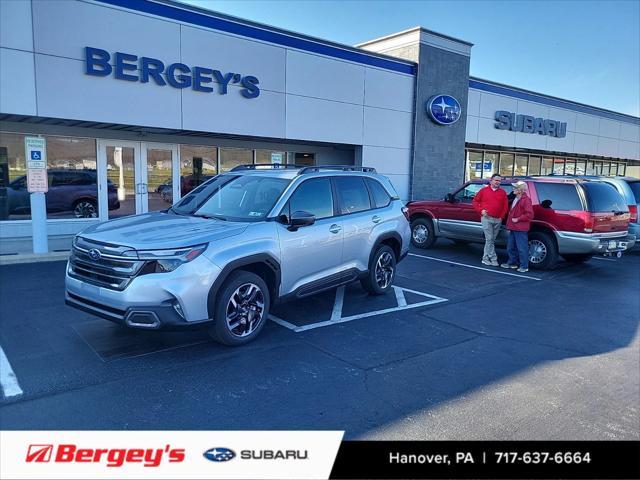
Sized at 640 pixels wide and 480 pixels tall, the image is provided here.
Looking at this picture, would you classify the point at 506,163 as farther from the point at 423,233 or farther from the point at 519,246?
the point at 519,246

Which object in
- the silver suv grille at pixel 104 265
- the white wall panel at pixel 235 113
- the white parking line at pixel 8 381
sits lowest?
the white parking line at pixel 8 381

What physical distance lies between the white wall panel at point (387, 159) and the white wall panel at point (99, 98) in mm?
6734

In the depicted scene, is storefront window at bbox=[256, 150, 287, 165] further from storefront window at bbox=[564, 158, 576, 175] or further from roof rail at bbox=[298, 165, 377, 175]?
storefront window at bbox=[564, 158, 576, 175]

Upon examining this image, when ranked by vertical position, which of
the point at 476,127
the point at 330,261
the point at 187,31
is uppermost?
the point at 187,31

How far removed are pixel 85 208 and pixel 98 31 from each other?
4400 mm

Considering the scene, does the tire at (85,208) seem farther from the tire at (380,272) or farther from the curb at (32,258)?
the tire at (380,272)

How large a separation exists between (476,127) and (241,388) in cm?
1813

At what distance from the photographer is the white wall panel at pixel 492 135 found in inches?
784

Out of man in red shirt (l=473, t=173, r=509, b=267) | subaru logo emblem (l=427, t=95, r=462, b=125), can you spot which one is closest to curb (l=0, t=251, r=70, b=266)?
man in red shirt (l=473, t=173, r=509, b=267)

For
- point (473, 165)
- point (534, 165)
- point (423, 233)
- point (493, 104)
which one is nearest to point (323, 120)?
point (423, 233)

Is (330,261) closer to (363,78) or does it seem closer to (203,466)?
(203,466)

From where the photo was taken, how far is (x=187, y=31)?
459 inches

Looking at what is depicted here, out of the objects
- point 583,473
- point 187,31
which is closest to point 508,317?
point 583,473

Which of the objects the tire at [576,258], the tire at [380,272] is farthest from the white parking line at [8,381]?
the tire at [576,258]
